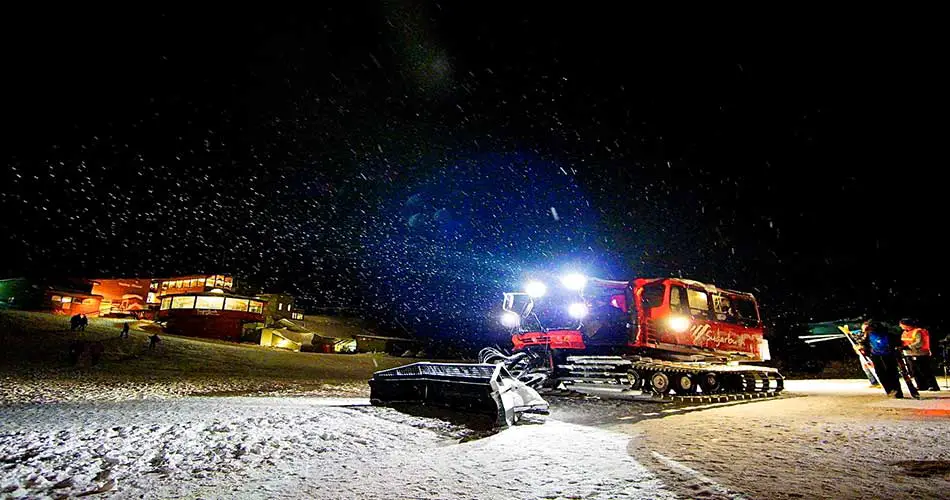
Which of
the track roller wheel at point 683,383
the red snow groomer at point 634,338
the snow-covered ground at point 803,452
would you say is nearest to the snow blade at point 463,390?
the snow-covered ground at point 803,452

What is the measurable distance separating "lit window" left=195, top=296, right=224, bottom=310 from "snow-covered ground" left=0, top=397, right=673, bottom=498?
47602 mm

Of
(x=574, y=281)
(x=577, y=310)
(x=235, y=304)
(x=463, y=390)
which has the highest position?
(x=235, y=304)

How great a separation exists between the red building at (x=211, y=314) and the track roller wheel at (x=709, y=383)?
44.6 meters

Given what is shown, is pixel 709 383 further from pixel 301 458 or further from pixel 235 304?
pixel 235 304

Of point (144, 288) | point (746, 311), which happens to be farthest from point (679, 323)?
point (144, 288)

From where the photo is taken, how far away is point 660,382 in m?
11.2

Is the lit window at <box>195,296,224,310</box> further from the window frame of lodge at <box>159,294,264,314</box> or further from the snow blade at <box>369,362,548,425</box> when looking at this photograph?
the snow blade at <box>369,362,548,425</box>

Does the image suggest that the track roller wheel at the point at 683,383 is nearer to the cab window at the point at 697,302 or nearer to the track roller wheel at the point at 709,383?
the track roller wheel at the point at 709,383

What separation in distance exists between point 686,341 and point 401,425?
771cm

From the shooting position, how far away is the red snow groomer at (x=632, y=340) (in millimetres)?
11320

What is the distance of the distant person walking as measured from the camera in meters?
10.8

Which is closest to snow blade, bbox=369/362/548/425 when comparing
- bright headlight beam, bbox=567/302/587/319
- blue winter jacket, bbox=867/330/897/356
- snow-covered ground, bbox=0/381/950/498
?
snow-covered ground, bbox=0/381/950/498

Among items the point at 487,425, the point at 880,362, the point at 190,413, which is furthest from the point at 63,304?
the point at 880,362

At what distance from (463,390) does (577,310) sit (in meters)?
5.21
